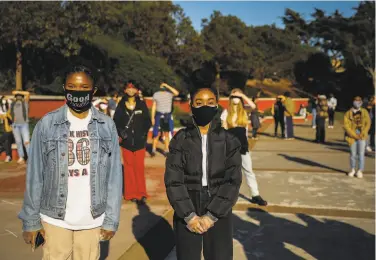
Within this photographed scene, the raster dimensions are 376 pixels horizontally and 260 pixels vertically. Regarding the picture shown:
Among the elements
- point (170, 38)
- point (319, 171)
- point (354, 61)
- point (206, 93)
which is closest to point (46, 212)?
point (206, 93)

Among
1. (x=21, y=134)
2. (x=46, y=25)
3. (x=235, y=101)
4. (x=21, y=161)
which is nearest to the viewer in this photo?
(x=235, y=101)

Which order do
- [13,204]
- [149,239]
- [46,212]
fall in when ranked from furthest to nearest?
[13,204]
[149,239]
[46,212]

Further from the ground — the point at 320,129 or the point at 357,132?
the point at 357,132

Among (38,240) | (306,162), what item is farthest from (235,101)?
(306,162)

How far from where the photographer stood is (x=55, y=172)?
262cm

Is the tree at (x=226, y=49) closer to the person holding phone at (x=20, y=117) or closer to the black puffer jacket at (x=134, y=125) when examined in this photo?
the person holding phone at (x=20, y=117)

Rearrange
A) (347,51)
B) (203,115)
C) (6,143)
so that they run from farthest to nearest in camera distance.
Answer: (347,51)
(6,143)
(203,115)

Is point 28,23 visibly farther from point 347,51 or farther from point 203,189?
point 347,51

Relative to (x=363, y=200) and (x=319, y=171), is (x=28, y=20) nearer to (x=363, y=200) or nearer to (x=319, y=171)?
(x=319, y=171)

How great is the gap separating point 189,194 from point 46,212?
104 centimetres

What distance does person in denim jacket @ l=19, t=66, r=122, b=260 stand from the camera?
261cm

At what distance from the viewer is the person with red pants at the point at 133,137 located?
6.10 meters

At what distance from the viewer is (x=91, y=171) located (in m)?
2.70

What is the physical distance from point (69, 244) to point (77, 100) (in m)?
1.00
